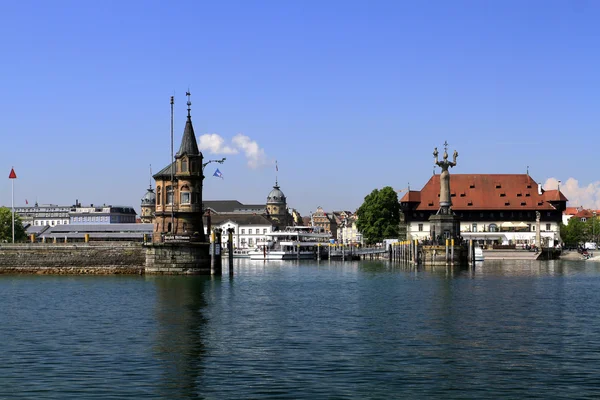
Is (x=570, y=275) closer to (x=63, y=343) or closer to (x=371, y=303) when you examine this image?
(x=371, y=303)

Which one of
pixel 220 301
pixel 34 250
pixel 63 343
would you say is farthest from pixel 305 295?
pixel 34 250

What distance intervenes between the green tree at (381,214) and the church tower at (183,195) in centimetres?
7466

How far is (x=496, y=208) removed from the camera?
148750 mm

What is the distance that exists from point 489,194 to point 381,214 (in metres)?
19.7

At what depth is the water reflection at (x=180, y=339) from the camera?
26188mm

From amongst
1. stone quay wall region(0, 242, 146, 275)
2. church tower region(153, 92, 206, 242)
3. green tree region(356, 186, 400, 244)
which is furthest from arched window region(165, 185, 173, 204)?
green tree region(356, 186, 400, 244)

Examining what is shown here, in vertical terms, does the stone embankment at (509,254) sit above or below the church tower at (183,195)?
below

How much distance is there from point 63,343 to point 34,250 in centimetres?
4804

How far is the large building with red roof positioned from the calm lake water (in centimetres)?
8975

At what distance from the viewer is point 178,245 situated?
74.6 m

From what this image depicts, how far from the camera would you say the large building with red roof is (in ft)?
486

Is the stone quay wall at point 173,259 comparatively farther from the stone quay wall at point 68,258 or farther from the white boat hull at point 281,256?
the white boat hull at point 281,256

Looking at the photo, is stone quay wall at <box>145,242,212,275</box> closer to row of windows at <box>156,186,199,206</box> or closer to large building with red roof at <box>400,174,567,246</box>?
row of windows at <box>156,186,199,206</box>

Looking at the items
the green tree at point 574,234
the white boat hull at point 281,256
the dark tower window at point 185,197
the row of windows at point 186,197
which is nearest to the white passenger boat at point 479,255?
the white boat hull at point 281,256
